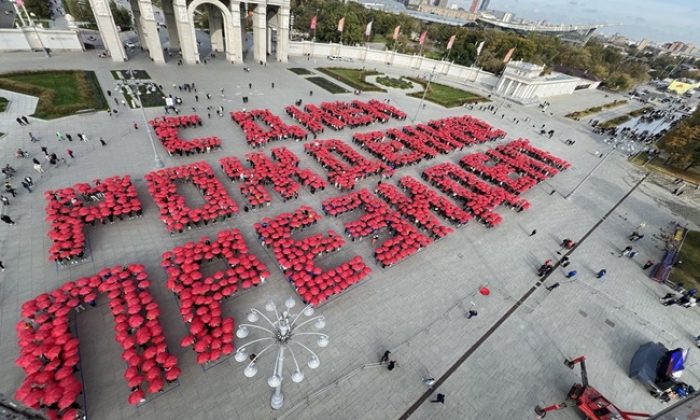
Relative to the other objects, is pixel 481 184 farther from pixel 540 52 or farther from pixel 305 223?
pixel 540 52

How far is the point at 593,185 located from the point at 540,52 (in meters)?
70.5

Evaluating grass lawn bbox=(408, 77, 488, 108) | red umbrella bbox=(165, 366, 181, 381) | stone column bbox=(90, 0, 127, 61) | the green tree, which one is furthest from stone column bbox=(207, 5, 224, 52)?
red umbrella bbox=(165, 366, 181, 381)

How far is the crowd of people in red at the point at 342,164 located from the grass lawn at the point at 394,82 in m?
32.4

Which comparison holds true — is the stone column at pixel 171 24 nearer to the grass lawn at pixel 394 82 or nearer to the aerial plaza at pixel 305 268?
the aerial plaza at pixel 305 268

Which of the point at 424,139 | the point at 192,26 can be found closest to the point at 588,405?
the point at 424,139

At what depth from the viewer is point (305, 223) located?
2202cm

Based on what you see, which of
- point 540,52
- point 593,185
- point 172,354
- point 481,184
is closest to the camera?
point 172,354

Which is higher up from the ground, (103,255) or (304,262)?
(304,262)

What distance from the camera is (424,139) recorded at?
38062 mm

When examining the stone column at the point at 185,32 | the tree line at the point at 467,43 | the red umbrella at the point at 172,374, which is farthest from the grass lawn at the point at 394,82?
the red umbrella at the point at 172,374

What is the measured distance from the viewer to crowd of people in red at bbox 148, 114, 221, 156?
27.0 meters

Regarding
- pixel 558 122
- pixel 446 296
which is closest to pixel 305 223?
pixel 446 296

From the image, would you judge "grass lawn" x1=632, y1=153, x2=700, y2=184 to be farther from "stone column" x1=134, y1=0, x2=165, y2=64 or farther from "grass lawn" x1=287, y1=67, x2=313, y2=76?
"stone column" x1=134, y1=0, x2=165, y2=64

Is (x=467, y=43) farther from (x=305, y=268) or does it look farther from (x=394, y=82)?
(x=305, y=268)
